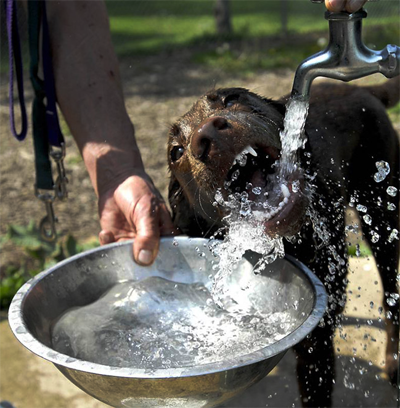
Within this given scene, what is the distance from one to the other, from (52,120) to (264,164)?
4.20ft

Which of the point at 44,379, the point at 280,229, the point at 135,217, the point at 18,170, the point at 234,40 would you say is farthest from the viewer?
the point at 234,40

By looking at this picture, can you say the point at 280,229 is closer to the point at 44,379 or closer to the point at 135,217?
the point at 135,217

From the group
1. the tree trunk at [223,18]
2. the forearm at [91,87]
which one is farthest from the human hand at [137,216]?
the tree trunk at [223,18]

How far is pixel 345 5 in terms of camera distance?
188cm

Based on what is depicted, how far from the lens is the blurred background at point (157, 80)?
4.63 m

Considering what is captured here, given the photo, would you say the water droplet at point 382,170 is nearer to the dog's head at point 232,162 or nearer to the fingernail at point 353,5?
the dog's head at point 232,162

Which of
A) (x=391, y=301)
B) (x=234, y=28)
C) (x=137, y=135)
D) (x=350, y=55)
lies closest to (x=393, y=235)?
(x=391, y=301)

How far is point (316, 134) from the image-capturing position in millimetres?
3432

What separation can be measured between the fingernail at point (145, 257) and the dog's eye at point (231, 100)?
2.39 feet

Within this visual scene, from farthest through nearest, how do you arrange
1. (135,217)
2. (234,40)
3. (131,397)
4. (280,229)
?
(234,40)
(135,217)
(280,229)
(131,397)

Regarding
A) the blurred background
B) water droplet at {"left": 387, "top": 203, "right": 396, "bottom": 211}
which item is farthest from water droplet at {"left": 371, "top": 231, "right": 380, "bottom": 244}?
the blurred background

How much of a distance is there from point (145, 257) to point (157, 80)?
28.6ft

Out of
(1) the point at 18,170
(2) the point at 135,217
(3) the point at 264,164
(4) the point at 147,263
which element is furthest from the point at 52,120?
(1) the point at 18,170

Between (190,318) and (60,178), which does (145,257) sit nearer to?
(190,318)
